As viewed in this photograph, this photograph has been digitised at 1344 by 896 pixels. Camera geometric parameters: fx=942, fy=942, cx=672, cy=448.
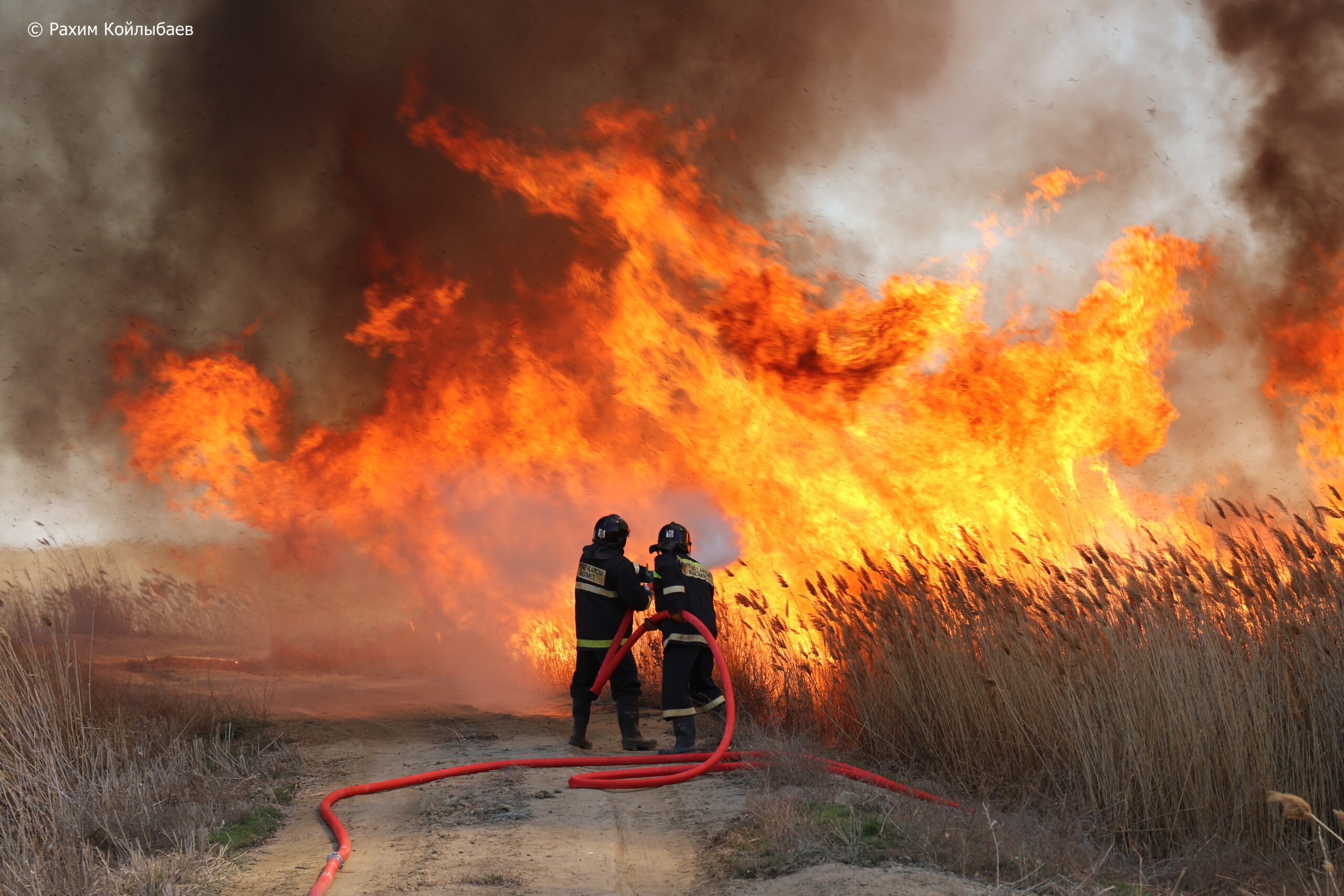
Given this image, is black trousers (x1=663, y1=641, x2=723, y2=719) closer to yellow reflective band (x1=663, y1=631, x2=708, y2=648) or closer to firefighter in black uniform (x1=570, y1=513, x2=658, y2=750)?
yellow reflective band (x1=663, y1=631, x2=708, y2=648)

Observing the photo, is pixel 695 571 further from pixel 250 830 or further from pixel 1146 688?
pixel 250 830

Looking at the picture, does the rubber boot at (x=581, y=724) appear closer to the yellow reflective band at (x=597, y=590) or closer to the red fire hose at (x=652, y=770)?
the red fire hose at (x=652, y=770)

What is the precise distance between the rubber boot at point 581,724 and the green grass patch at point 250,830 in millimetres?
2985

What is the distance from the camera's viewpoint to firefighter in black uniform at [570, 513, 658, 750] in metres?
8.85

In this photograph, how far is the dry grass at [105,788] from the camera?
185 inches

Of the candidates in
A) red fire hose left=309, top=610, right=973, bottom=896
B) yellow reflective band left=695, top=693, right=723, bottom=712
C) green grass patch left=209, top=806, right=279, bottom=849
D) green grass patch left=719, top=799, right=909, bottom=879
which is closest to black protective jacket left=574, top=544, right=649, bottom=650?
red fire hose left=309, top=610, right=973, bottom=896

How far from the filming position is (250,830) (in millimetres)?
5926

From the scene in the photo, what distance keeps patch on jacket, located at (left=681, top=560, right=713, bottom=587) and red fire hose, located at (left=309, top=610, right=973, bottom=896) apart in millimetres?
462

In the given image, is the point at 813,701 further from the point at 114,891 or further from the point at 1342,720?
the point at 114,891

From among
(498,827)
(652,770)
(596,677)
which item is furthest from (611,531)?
(498,827)

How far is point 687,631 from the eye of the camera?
27.3ft

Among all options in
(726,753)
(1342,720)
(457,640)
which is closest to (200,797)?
(726,753)

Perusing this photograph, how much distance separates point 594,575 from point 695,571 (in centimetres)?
107

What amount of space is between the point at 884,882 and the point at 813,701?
14.5 feet
